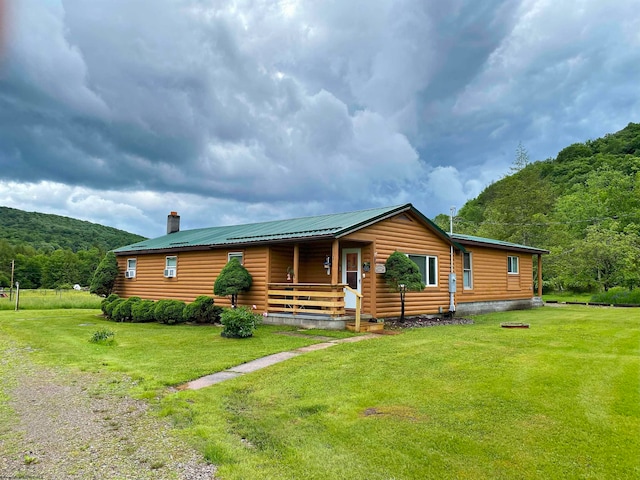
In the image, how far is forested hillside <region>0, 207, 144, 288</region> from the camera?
54219 millimetres

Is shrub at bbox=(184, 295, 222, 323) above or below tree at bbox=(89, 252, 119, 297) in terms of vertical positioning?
below

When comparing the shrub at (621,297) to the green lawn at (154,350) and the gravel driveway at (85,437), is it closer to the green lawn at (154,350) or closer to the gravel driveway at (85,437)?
the green lawn at (154,350)

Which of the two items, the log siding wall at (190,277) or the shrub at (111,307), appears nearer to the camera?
the log siding wall at (190,277)

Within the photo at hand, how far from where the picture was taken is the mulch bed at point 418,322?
12564mm

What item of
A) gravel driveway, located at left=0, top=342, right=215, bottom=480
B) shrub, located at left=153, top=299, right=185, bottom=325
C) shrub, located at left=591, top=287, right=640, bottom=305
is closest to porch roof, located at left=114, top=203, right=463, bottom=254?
shrub, located at left=153, top=299, right=185, bottom=325

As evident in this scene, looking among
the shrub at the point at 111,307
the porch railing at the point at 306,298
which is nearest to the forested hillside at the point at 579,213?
the porch railing at the point at 306,298

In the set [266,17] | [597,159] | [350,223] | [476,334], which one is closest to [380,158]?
[266,17]

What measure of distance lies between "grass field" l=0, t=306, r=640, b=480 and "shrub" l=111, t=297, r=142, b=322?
7542 mm

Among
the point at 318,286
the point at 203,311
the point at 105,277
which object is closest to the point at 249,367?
the point at 318,286

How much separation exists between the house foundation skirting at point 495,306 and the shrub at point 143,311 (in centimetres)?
1186

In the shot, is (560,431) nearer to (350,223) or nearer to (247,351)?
(247,351)

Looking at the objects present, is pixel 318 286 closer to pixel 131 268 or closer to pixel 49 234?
pixel 131 268

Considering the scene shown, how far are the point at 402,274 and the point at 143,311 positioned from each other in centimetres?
996

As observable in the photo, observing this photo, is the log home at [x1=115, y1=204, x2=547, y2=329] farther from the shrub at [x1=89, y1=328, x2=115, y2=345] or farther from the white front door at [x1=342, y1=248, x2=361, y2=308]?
the shrub at [x1=89, y1=328, x2=115, y2=345]
